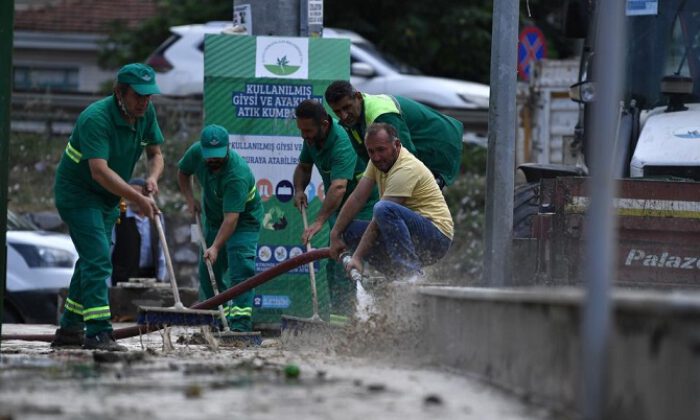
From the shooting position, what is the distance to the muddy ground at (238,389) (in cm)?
557

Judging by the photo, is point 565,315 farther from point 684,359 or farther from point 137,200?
point 137,200

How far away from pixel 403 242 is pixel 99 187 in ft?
6.49

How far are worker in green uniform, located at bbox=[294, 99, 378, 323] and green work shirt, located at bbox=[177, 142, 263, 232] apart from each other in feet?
1.78

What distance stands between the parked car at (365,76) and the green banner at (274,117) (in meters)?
8.99

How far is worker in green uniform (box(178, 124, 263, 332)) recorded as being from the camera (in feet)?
36.5

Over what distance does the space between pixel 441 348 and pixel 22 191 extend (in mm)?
14158

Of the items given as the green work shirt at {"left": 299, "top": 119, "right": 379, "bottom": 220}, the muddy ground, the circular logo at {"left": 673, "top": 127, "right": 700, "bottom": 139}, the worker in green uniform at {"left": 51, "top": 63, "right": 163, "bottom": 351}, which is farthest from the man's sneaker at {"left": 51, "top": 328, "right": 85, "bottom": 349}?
the circular logo at {"left": 673, "top": 127, "right": 700, "bottom": 139}

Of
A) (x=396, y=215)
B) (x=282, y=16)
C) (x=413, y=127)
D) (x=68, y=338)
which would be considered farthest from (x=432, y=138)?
(x=68, y=338)

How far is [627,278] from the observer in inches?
397

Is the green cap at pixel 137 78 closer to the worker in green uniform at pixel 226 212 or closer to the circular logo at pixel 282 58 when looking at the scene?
the worker in green uniform at pixel 226 212

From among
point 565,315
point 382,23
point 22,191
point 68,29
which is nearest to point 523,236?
point 565,315

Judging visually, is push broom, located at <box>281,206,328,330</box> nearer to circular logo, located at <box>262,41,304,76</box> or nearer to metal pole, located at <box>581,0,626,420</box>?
circular logo, located at <box>262,41,304,76</box>

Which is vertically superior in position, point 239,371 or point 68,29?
point 68,29

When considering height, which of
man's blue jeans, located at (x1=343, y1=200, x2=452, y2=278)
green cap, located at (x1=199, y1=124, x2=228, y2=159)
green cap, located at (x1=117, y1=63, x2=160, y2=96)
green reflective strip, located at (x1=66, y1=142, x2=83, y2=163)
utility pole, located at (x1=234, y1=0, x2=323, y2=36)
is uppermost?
utility pole, located at (x1=234, y1=0, x2=323, y2=36)
